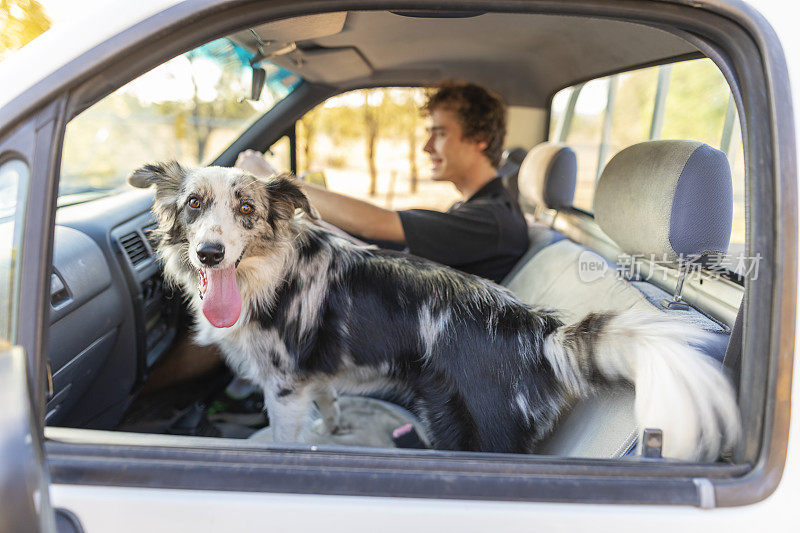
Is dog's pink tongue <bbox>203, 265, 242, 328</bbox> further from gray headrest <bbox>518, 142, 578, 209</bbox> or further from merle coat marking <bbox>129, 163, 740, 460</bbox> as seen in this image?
gray headrest <bbox>518, 142, 578, 209</bbox>

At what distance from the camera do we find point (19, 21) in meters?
1.32

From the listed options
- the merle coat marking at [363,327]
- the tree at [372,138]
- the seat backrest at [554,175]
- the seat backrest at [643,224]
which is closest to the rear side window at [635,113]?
the seat backrest at [554,175]

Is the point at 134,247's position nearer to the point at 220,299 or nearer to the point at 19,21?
the point at 220,299

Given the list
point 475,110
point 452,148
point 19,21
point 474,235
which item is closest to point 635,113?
point 475,110

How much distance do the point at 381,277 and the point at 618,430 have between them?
102 cm

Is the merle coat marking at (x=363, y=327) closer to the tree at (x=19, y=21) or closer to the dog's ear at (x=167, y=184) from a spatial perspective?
the dog's ear at (x=167, y=184)

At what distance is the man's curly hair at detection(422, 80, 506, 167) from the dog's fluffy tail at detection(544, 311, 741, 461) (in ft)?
5.73

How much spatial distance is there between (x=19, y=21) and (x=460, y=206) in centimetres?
204

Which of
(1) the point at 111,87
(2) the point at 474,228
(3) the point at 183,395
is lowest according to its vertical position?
(3) the point at 183,395

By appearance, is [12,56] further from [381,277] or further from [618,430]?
[618,430]

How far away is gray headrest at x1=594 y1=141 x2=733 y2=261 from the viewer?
1550mm

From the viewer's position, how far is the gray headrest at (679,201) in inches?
61.0

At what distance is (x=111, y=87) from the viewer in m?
1.04

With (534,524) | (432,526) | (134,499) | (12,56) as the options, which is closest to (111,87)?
(12,56)
